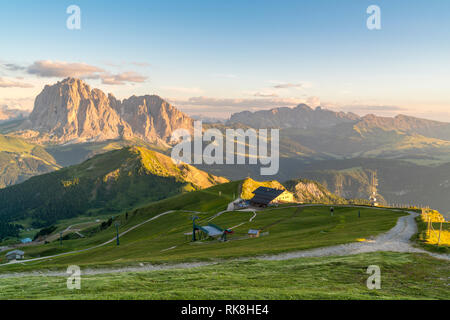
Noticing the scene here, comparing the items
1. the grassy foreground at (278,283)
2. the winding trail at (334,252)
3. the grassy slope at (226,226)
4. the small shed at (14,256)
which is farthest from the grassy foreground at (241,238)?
the grassy foreground at (278,283)

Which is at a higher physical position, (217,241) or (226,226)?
(217,241)

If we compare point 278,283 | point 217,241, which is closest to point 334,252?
point 278,283

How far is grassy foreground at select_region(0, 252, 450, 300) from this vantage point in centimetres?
2400

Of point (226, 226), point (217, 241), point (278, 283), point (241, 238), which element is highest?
point (278, 283)

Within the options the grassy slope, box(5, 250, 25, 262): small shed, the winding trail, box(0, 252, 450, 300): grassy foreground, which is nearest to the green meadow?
the grassy slope

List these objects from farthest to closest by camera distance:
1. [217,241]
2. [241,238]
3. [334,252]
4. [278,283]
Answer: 1. [217,241]
2. [241,238]
3. [334,252]
4. [278,283]

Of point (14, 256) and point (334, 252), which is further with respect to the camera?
point (14, 256)

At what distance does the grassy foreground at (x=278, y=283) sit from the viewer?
24.0 metres

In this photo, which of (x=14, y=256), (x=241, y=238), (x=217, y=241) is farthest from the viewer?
(x=14, y=256)

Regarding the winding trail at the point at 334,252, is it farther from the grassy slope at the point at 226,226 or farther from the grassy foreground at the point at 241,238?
the grassy slope at the point at 226,226

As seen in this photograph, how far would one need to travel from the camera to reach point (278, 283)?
29.2 m

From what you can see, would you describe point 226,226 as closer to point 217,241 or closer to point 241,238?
point 217,241
